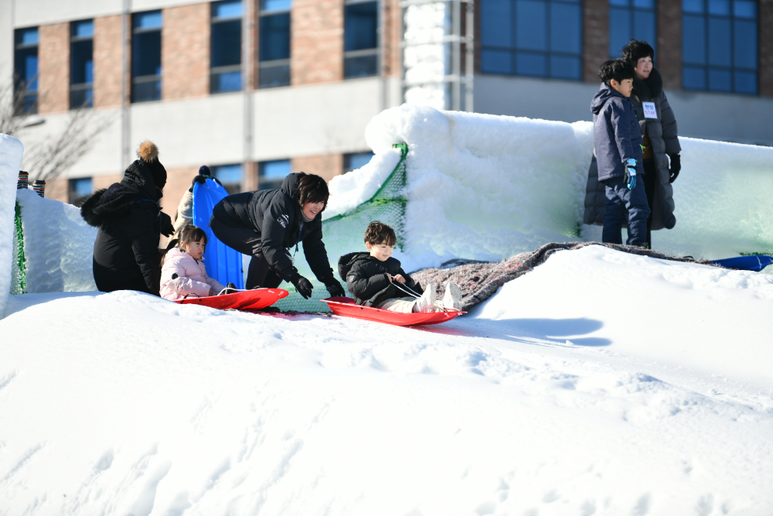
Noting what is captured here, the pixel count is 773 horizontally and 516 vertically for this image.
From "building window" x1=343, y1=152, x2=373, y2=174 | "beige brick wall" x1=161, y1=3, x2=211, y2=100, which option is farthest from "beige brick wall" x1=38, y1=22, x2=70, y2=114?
"building window" x1=343, y1=152, x2=373, y2=174

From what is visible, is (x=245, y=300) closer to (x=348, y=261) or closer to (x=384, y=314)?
(x=348, y=261)

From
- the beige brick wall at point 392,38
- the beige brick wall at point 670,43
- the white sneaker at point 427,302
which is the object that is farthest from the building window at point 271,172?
the white sneaker at point 427,302

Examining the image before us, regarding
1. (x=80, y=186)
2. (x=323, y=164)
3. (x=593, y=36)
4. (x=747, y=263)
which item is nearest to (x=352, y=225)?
(x=747, y=263)

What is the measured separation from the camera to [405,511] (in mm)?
2371

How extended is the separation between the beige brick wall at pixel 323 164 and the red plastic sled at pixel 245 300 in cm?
993

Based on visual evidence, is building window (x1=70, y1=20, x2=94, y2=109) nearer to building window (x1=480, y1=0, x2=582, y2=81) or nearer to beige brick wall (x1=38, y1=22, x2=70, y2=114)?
beige brick wall (x1=38, y1=22, x2=70, y2=114)

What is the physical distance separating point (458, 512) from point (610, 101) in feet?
14.0

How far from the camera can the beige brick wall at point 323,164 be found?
1457 centimetres

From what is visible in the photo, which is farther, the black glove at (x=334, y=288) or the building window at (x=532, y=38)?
the building window at (x=532, y=38)

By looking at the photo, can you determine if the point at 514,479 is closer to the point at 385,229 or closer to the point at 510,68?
the point at 385,229

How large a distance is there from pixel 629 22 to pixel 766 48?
3.09m

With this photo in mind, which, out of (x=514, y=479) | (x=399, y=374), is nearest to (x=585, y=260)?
A: (x=399, y=374)

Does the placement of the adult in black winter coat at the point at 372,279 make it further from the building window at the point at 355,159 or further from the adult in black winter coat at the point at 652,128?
the building window at the point at 355,159

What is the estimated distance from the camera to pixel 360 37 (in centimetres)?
1477
